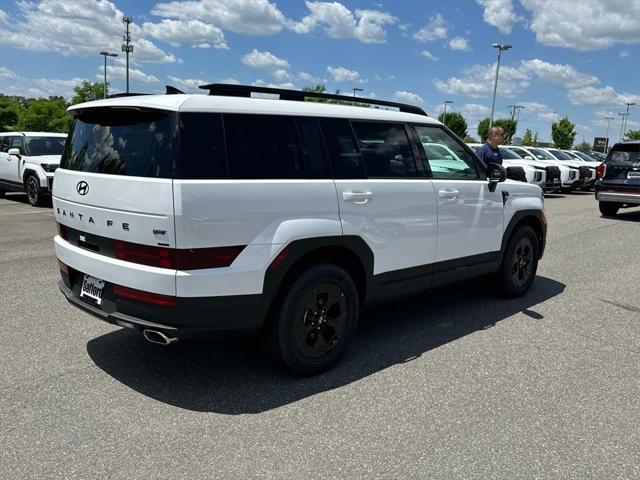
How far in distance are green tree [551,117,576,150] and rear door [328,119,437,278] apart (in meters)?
81.4

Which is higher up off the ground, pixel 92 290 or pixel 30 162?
pixel 30 162

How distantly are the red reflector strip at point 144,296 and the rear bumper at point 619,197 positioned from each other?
1261 cm

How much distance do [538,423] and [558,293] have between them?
3285 mm

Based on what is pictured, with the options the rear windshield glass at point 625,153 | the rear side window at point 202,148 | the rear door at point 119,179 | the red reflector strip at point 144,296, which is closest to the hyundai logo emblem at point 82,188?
the rear door at point 119,179

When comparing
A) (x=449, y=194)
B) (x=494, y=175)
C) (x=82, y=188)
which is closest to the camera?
(x=82, y=188)

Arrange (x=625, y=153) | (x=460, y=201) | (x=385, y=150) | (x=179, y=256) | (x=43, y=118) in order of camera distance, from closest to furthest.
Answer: (x=179, y=256), (x=385, y=150), (x=460, y=201), (x=625, y=153), (x=43, y=118)

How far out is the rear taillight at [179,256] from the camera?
311 centimetres

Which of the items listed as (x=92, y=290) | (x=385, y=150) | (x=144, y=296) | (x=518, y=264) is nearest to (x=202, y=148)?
(x=144, y=296)

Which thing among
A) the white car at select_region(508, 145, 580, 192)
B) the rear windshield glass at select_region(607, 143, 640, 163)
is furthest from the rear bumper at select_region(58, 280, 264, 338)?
the white car at select_region(508, 145, 580, 192)

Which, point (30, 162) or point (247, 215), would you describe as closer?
point (247, 215)

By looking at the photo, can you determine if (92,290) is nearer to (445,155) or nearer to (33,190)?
(445,155)

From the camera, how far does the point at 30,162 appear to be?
1291 centimetres

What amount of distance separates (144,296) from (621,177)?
12993mm

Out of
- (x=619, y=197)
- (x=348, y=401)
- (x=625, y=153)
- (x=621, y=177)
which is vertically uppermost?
(x=625, y=153)
